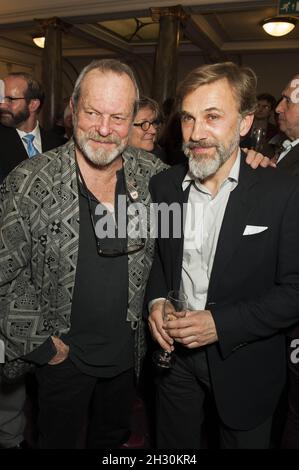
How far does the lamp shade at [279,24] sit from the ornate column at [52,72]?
4108mm

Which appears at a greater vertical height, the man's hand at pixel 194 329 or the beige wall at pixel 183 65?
the beige wall at pixel 183 65

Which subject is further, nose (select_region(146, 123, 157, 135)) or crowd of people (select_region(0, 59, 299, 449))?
nose (select_region(146, 123, 157, 135))

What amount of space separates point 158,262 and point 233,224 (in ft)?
1.69

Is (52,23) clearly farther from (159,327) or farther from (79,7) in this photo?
(159,327)

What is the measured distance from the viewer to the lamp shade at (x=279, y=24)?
6.95 meters

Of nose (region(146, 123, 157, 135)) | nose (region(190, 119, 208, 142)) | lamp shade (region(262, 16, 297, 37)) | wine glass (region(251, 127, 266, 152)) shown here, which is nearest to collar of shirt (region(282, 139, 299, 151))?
wine glass (region(251, 127, 266, 152))

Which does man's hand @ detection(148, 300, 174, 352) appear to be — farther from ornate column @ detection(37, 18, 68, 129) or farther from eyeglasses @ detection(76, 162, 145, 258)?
ornate column @ detection(37, 18, 68, 129)

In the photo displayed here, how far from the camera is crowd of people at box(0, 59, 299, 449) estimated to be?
5.23ft

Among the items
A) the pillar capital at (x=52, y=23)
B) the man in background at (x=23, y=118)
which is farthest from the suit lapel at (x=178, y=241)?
the pillar capital at (x=52, y=23)

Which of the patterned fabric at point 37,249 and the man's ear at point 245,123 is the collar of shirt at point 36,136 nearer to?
the patterned fabric at point 37,249

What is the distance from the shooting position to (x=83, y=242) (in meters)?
1.75

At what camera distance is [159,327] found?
1.71m

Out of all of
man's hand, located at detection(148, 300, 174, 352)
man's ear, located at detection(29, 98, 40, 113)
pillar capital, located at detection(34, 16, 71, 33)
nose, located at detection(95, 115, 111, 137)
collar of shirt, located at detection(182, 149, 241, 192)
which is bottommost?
man's hand, located at detection(148, 300, 174, 352)
